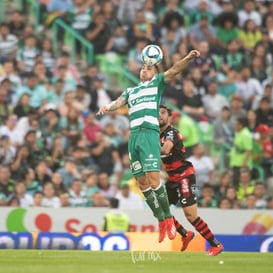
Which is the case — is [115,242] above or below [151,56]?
below

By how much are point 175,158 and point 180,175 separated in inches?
10.5

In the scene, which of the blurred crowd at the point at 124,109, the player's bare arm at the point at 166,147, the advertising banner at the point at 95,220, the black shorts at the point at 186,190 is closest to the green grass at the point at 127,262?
the black shorts at the point at 186,190

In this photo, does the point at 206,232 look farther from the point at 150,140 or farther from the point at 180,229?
the point at 150,140

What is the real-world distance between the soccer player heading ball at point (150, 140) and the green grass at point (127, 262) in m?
0.60

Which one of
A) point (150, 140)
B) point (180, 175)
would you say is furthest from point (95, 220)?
point (150, 140)

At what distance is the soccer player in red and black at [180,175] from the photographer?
651 inches

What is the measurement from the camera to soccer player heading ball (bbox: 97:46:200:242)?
1550cm

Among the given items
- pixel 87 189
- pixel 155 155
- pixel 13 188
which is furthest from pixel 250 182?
pixel 155 155

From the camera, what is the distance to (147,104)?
15.6m

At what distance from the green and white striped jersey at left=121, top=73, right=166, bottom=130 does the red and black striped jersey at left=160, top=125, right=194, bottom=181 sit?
104cm

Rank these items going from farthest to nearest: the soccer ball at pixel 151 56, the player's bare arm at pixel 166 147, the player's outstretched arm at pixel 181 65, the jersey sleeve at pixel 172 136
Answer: the jersey sleeve at pixel 172 136, the player's bare arm at pixel 166 147, the soccer ball at pixel 151 56, the player's outstretched arm at pixel 181 65

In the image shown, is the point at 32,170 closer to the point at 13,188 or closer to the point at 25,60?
the point at 13,188

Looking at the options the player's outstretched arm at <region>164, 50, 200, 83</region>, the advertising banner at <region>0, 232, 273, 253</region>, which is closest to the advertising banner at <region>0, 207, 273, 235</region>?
the advertising banner at <region>0, 232, 273, 253</region>

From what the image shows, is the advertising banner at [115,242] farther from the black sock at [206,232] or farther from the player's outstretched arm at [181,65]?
the player's outstretched arm at [181,65]
